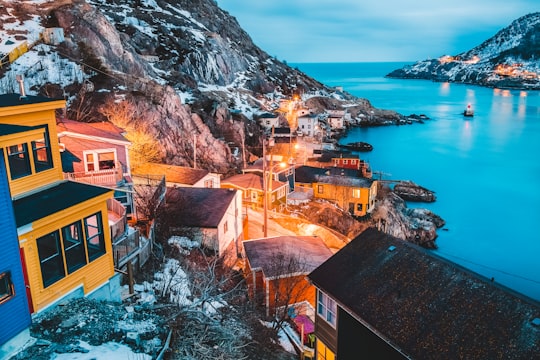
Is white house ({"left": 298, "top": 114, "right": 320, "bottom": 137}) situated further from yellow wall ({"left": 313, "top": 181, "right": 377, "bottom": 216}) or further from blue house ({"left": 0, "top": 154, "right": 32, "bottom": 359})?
blue house ({"left": 0, "top": 154, "right": 32, "bottom": 359})

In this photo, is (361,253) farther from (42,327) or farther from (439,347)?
(42,327)

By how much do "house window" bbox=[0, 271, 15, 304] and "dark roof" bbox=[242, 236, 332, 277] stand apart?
13.2m

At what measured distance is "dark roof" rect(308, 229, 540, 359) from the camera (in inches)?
427

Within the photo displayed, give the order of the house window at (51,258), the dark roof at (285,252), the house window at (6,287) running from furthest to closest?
1. the dark roof at (285,252)
2. the house window at (51,258)
3. the house window at (6,287)

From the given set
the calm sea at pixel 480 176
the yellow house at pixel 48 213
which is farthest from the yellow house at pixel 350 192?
the yellow house at pixel 48 213

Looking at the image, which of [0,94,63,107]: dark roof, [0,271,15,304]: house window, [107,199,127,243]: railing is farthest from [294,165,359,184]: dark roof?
[0,271,15,304]: house window

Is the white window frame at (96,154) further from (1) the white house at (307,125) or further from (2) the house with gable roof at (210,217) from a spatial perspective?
Result: (1) the white house at (307,125)

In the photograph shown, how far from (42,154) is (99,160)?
9.33 meters

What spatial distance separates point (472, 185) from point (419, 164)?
13793 millimetres

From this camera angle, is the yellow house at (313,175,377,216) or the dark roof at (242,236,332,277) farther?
the yellow house at (313,175,377,216)

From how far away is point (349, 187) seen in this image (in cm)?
4841

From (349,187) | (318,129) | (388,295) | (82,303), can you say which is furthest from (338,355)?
(318,129)

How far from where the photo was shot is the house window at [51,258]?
11.1 m

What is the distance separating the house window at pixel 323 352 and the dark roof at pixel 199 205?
33.3ft
